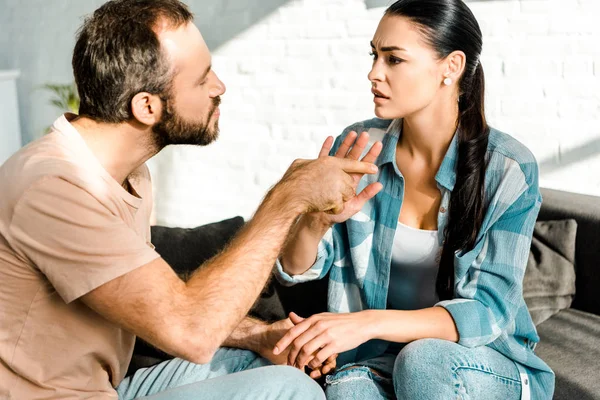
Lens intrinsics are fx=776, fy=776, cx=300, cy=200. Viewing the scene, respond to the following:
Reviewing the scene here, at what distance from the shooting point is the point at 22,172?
1.39m

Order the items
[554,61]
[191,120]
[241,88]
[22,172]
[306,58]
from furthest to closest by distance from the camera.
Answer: [241,88] → [306,58] → [554,61] → [191,120] → [22,172]

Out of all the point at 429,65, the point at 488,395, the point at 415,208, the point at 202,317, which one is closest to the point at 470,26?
the point at 429,65

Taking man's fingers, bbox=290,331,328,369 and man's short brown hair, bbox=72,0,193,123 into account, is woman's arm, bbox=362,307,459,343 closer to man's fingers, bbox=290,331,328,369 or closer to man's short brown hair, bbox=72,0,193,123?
man's fingers, bbox=290,331,328,369

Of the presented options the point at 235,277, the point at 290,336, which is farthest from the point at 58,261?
the point at 290,336

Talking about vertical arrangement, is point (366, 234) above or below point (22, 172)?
below

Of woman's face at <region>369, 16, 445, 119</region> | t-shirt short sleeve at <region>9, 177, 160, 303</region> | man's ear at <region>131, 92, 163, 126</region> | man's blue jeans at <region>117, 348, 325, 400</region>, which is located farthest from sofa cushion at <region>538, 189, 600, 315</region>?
t-shirt short sleeve at <region>9, 177, 160, 303</region>

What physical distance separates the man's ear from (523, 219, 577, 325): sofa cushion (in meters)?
1.48

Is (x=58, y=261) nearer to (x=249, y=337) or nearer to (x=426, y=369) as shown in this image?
(x=249, y=337)

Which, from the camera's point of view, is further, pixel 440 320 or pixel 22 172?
pixel 440 320

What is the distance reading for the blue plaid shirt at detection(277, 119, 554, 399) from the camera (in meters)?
1.84

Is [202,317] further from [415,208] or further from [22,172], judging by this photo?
[415,208]

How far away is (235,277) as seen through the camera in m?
1.46

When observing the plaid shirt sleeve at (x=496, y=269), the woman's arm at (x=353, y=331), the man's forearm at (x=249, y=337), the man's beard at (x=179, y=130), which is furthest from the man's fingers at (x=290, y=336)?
the man's beard at (x=179, y=130)

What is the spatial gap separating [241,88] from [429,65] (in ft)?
6.65
